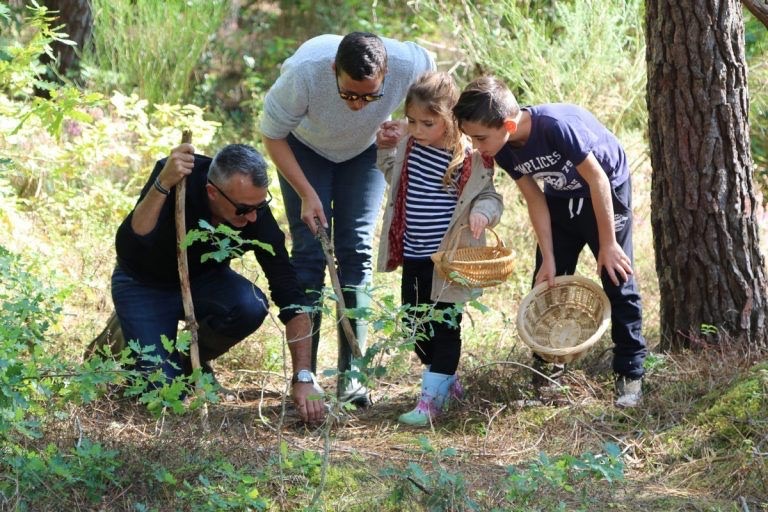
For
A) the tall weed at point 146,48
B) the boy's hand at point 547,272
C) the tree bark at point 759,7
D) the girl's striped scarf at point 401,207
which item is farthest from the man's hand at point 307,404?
the tall weed at point 146,48

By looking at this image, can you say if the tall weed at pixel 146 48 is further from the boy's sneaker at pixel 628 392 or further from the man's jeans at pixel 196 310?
the boy's sneaker at pixel 628 392

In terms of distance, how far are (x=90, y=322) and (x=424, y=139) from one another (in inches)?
80.6

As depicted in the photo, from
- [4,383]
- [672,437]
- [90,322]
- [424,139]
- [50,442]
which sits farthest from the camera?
[90,322]

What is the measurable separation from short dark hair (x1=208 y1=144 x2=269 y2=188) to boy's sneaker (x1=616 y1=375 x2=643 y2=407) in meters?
1.61

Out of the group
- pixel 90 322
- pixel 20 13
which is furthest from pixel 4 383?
pixel 20 13

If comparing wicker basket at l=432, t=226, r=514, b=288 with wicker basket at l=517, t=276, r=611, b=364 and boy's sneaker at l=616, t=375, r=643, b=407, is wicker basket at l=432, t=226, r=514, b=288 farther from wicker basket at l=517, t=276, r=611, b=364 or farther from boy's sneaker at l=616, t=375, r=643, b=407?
boy's sneaker at l=616, t=375, r=643, b=407

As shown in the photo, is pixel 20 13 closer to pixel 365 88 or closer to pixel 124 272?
pixel 124 272

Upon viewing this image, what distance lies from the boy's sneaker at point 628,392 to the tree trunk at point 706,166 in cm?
42

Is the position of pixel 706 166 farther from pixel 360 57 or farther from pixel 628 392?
pixel 360 57

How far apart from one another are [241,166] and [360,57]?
0.60 meters

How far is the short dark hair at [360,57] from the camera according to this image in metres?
3.66

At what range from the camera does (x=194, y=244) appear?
409 centimetres

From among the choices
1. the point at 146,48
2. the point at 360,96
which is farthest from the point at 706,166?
the point at 146,48

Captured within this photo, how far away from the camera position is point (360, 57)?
366 cm
